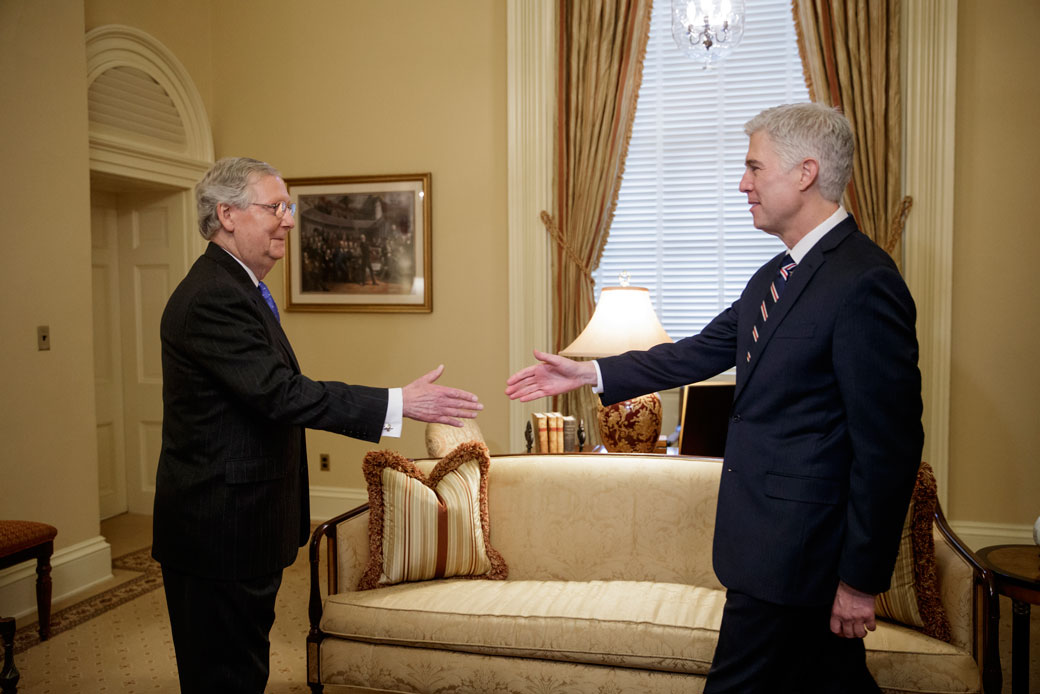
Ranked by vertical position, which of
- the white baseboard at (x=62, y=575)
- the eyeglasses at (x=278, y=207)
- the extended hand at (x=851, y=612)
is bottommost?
the white baseboard at (x=62, y=575)

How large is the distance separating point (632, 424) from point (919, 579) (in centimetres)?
140

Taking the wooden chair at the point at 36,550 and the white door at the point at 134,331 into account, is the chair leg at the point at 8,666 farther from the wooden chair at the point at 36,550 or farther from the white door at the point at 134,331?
Result: the white door at the point at 134,331

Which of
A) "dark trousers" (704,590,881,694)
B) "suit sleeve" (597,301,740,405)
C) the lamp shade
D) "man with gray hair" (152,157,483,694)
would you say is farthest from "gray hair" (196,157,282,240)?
the lamp shade

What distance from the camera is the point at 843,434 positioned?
5.15 feet

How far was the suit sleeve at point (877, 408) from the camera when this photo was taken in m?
1.49

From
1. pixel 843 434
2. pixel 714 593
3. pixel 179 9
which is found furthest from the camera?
pixel 179 9

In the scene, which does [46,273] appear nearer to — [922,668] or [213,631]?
[213,631]

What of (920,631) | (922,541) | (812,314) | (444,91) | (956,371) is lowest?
(920,631)

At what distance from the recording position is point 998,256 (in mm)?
4250

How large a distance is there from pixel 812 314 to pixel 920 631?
1.49 metres

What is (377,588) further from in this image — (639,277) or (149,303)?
(149,303)

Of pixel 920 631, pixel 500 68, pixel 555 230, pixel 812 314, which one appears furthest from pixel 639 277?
pixel 812 314

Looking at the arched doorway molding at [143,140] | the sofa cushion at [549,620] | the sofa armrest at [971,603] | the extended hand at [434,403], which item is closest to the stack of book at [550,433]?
the sofa cushion at [549,620]

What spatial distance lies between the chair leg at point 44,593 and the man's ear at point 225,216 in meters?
2.30
